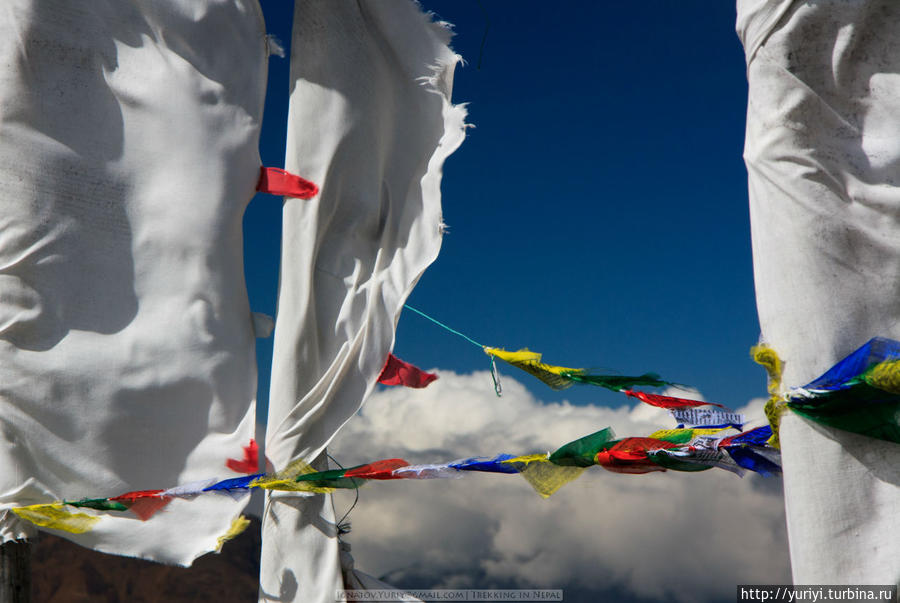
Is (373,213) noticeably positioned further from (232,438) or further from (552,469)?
(552,469)

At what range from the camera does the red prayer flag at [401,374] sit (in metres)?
3.99

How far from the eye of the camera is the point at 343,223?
4.03m

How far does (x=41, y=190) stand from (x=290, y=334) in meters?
1.11

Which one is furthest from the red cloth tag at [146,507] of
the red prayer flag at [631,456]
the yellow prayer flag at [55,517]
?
the red prayer flag at [631,456]

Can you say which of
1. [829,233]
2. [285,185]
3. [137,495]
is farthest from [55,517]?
[829,233]

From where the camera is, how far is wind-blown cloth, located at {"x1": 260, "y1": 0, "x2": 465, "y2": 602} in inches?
148

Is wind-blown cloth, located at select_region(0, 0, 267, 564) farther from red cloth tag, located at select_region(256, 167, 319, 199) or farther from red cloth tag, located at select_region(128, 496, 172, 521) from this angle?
red cloth tag, located at select_region(256, 167, 319, 199)

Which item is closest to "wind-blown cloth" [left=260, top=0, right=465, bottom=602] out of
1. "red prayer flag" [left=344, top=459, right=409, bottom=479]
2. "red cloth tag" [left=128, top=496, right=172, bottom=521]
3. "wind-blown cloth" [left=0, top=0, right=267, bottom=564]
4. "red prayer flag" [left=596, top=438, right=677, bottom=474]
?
"wind-blown cloth" [left=0, top=0, right=267, bottom=564]

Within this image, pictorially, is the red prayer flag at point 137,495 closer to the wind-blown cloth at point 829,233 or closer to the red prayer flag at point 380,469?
the red prayer flag at point 380,469

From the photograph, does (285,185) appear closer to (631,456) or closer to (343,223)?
(343,223)

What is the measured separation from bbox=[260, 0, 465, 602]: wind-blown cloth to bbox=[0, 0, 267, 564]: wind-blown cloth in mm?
226

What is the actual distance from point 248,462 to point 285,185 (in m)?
1.16

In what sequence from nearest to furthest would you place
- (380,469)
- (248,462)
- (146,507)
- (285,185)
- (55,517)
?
(380,469), (55,517), (146,507), (248,462), (285,185)

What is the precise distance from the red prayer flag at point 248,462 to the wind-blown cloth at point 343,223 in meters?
0.07
